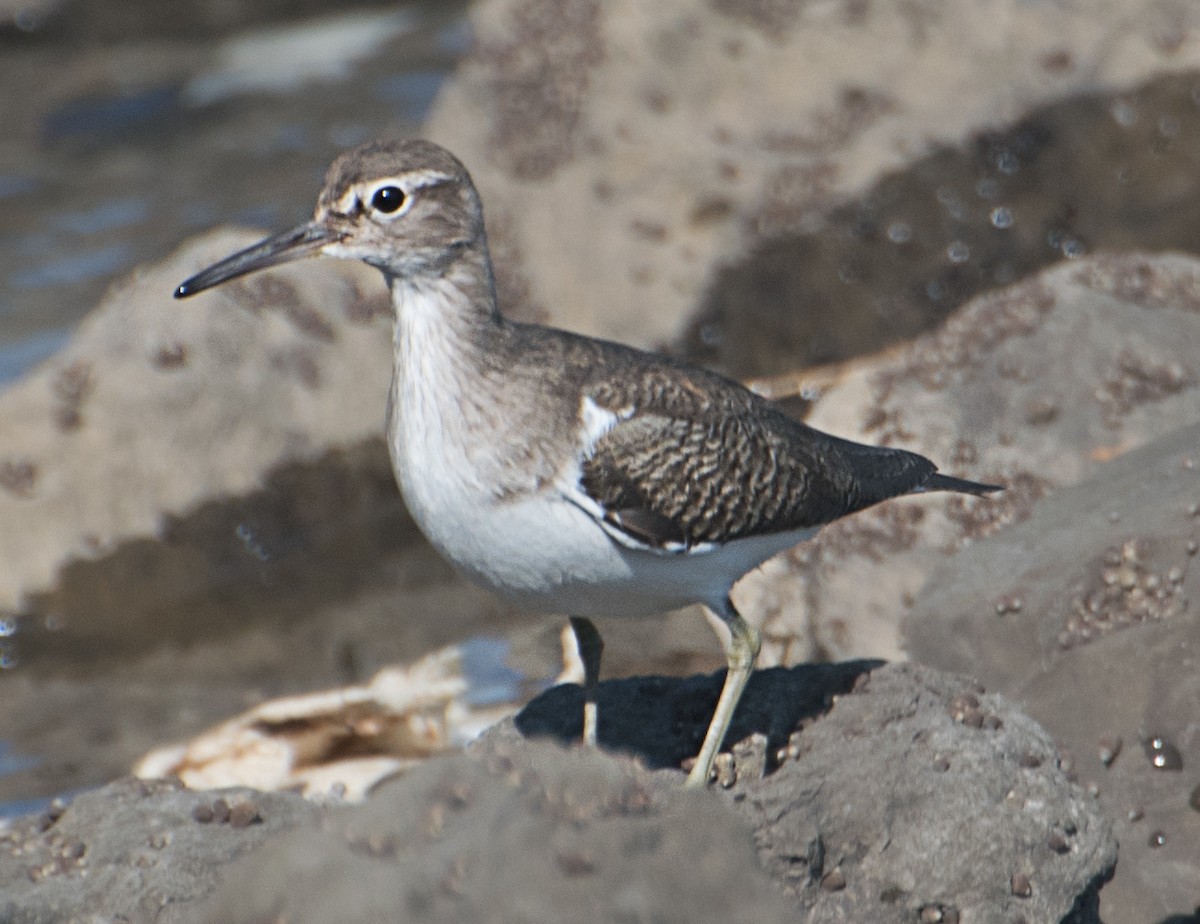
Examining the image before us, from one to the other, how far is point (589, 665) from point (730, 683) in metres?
0.64

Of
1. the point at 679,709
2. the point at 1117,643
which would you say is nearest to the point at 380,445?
the point at 679,709

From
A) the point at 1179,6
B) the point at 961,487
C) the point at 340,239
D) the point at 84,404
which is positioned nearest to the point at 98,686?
the point at 84,404

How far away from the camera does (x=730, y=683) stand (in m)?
6.59

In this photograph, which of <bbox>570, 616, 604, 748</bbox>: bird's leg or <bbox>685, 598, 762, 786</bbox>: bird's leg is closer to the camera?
<bbox>685, 598, 762, 786</bbox>: bird's leg

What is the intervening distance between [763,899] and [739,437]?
280 cm

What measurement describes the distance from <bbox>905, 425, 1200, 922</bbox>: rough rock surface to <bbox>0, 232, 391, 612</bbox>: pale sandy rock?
532 centimetres

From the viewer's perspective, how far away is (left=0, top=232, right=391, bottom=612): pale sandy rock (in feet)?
36.4

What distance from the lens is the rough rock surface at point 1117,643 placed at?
6.61m

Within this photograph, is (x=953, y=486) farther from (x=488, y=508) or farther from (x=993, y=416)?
(x=488, y=508)

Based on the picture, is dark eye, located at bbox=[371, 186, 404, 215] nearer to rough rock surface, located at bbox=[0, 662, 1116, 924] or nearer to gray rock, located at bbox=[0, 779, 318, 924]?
rough rock surface, located at bbox=[0, 662, 1116, 924]

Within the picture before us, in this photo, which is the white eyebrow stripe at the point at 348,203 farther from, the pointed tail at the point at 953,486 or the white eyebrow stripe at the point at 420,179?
the pointed tail at the point at 953,486

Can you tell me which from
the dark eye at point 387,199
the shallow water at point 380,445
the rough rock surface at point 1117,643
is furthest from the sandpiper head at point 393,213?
the shallow water at point 380,445

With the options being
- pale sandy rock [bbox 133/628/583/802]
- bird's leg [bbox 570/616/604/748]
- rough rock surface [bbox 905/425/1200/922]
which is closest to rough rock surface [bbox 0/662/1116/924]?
bird's leg [bbox 570/616/604/748]

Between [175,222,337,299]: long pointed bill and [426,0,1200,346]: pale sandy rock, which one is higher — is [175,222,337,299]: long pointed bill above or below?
above
